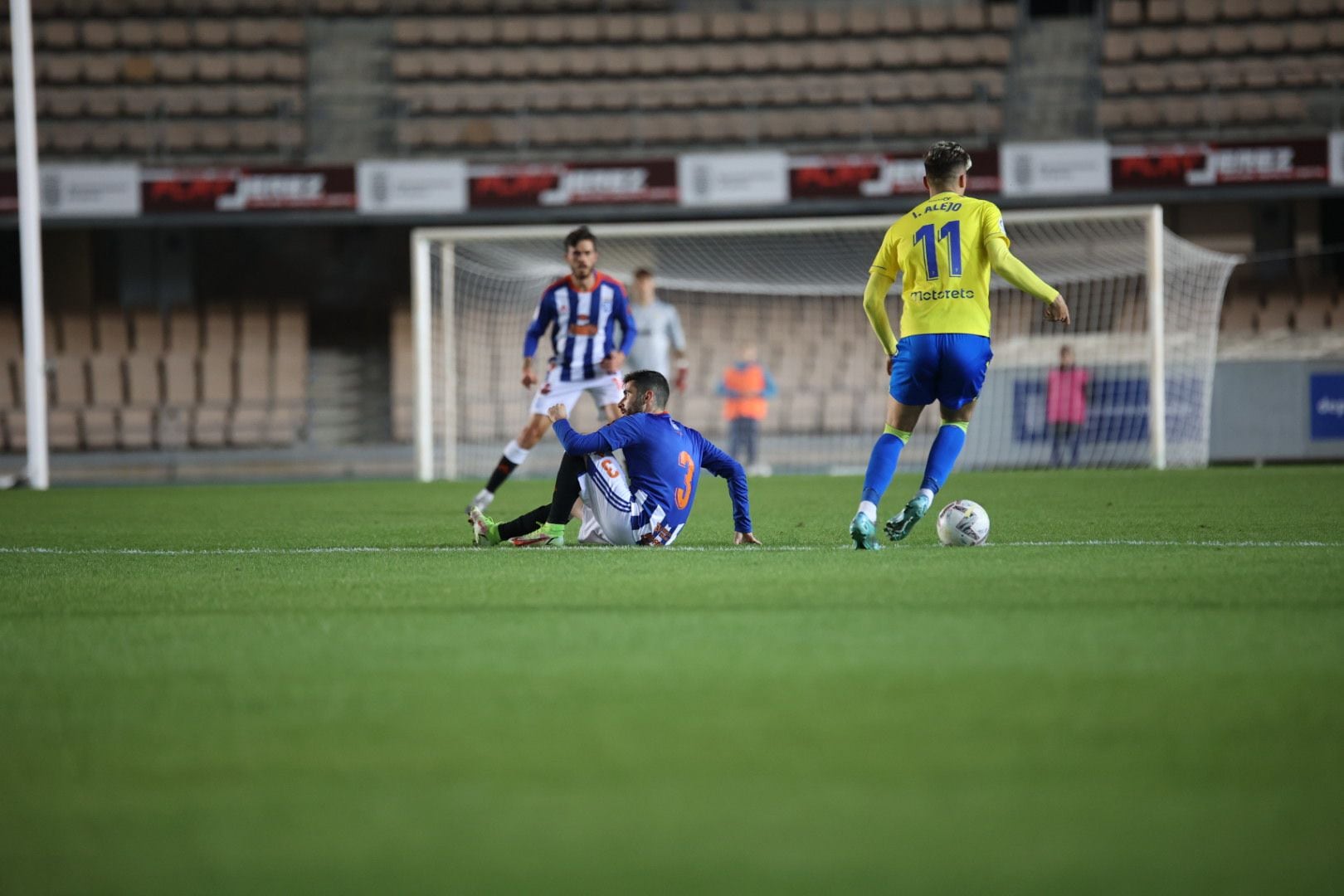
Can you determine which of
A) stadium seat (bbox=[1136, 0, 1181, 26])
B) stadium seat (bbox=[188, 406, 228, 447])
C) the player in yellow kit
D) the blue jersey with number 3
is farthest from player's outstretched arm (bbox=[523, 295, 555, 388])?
stadium seat (bbox=[1136, 0, 1181, 26])

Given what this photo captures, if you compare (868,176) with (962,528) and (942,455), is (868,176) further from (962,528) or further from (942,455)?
(962,528)

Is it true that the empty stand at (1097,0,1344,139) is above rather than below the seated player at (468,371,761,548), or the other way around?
above

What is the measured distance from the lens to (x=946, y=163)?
6.38m

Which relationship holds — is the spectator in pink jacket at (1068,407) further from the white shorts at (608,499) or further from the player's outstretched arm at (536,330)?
the white shorts at (608,499)

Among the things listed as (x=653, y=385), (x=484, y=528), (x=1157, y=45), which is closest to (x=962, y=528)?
(x=653, y=385)

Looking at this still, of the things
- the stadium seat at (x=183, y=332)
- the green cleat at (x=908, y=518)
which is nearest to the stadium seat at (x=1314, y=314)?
the green cleat at (x=908, y=518)

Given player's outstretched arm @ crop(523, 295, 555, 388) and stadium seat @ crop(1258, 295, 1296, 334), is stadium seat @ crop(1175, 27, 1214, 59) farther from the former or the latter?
player's outstretched arm @ crop(523, 295, 555, 388)

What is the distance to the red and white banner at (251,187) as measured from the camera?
1898 centimetres

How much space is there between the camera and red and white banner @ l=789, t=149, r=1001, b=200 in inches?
723

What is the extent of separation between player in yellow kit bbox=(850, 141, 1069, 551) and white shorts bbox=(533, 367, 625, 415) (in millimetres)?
3308

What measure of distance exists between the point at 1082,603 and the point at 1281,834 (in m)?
2.29

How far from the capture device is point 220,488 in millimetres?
14719

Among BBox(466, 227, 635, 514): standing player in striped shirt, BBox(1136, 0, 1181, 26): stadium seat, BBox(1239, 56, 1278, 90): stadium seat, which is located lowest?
BBox(466, 227, 635, 514): standing player in striped shirt

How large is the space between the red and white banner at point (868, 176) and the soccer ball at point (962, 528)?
12.5 m
